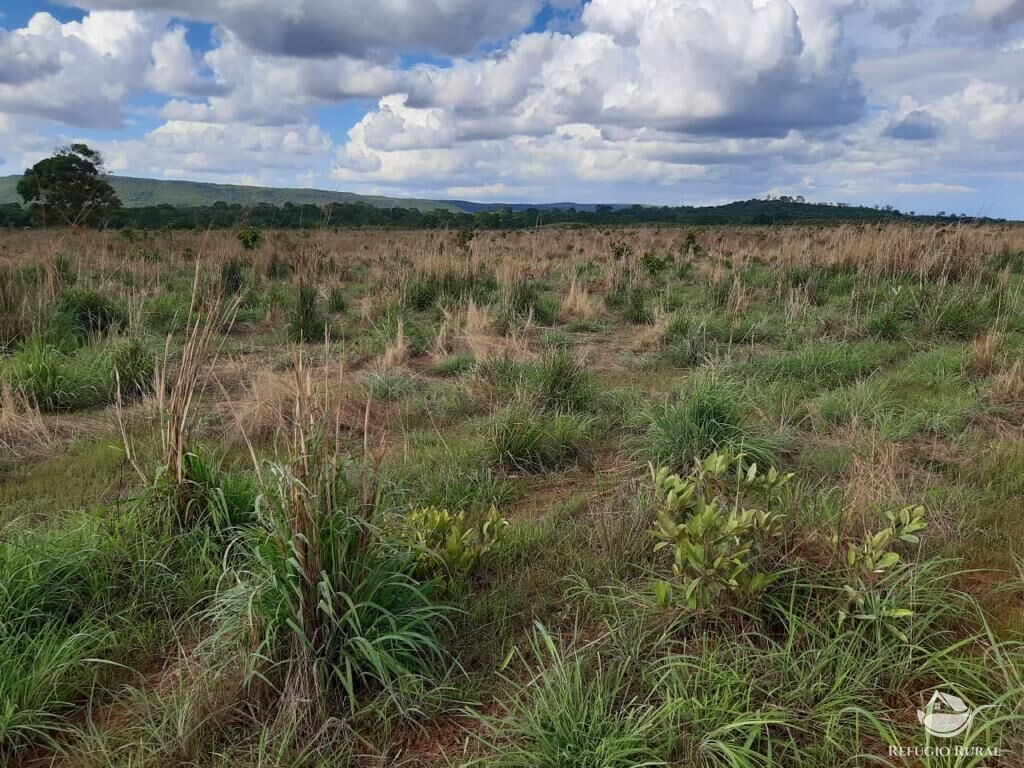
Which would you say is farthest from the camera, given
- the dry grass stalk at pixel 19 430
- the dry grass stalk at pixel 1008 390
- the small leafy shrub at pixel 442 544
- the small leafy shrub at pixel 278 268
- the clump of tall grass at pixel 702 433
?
the small leafy shrub at pixel 278 268

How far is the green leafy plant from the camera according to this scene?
198 centimetres

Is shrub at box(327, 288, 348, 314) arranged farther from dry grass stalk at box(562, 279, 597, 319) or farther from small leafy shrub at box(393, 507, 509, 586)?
small leafy shrub at box(393, 507, 509, 586)

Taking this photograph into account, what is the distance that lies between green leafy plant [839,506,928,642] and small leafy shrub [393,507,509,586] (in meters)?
1.28

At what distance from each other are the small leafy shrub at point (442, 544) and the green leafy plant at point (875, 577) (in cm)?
128

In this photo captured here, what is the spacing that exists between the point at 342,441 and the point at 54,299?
452 cm

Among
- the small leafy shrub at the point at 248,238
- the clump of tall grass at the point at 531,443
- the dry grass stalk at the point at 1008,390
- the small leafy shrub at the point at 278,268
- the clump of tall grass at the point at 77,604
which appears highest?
the small leafy shrub at the point at 248,238

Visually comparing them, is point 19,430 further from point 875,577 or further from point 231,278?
point 231,278

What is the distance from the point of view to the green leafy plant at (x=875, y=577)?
198 centimetres

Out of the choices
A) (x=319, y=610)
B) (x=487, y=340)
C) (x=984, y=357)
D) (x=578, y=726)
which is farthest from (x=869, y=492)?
(x=487, y=340)

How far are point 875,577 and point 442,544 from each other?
153 centimetres

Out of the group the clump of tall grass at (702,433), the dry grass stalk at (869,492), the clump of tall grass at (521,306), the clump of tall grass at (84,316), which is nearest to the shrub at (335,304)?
the clump of tall grass at (521,306)

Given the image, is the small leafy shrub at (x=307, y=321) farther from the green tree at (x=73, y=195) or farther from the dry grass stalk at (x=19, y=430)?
the dry grass stalk at (x=19, y=430)

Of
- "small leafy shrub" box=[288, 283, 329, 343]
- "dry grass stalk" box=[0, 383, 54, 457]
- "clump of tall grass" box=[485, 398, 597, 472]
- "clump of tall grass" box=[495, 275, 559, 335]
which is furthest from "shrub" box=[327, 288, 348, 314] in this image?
"clump of tall grass" box=[485, 398, 597, 472]

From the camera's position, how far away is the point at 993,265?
10.8 metres
